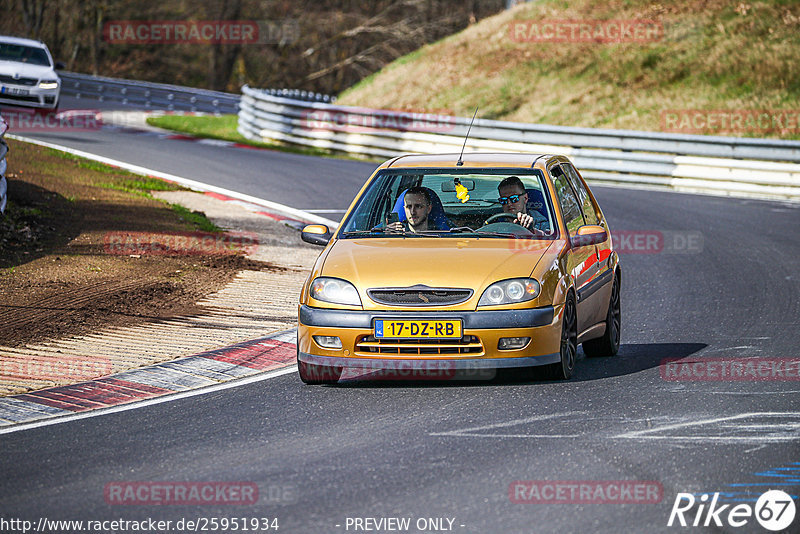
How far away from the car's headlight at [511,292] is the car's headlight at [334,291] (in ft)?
2.77

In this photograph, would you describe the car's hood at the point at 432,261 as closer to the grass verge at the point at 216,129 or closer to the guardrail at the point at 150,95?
the grass verge at the point at 216,129

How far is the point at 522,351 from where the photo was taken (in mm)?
7848

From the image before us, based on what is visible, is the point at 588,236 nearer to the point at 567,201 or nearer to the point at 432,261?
the point at 567,201

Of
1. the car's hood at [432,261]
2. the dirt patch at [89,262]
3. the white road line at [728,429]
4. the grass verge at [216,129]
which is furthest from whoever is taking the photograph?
the grass verge at [216,129]

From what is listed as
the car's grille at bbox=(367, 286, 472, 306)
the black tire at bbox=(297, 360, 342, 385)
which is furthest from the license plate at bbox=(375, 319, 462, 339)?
the black tire at bbox=(297, 360, 342, 385)

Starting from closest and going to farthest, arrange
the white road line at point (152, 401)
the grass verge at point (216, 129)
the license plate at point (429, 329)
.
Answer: the white road line at point (152, 401)
the license plate at point (429, 329)
the grass verge at point (216, 129)

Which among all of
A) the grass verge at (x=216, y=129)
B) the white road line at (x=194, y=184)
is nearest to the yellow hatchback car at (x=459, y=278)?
the white road line at (x=194, y=184)

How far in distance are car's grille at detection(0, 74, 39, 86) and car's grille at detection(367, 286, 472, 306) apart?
21.9m

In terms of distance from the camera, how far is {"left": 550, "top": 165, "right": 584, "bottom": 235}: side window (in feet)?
30.0

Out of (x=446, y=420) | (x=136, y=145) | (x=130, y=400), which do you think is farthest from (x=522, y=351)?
(x=136, y=145)

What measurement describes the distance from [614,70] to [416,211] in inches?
1005

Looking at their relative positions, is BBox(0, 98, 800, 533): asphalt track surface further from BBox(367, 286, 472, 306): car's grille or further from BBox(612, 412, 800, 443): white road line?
BBox(367, 286, 472, 306): car's grille

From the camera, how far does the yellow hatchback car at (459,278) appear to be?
7.80m

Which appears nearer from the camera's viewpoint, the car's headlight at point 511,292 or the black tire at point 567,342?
the car's headlight at point 511,292
